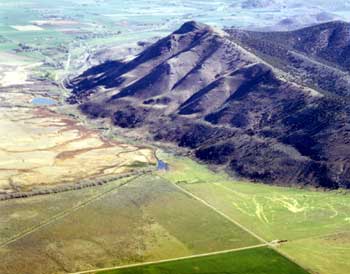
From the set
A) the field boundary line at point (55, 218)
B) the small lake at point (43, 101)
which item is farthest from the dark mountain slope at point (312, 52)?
the field boundary line at point (55, 218)

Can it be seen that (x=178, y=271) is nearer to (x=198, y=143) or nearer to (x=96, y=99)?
(x=198, y=143)

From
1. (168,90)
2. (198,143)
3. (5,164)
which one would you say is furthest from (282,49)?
(5,164)

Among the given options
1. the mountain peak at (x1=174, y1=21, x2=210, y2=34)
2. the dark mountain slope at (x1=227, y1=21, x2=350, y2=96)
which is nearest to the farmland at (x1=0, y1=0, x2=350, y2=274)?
the dark mountain slope at (x1=227, y1=21, x2=350, y2=96)

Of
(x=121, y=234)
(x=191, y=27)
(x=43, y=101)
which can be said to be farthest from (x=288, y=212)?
(x=191, y=27)

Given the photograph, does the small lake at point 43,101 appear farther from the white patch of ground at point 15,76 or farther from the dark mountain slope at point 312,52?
the dark mountain slope at point 312,52

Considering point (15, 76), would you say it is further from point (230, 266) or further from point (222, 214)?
point (230, 266)

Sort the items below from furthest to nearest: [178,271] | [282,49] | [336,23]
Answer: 1. [336,23]
2. [282,49]
3. [178,271]
